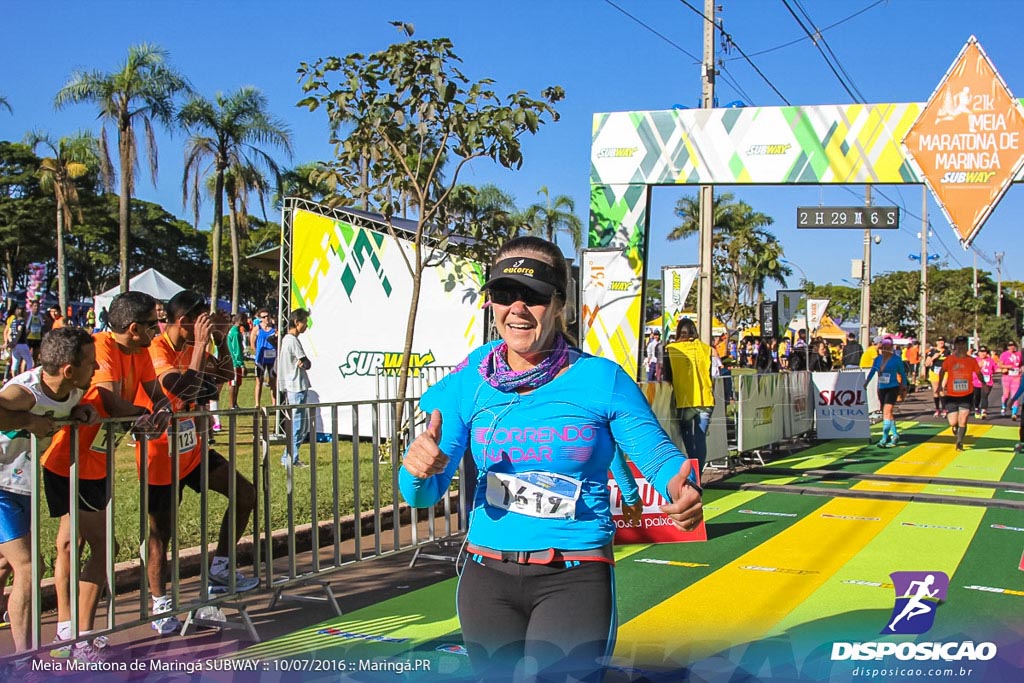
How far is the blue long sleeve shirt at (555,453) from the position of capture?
272 centimetres

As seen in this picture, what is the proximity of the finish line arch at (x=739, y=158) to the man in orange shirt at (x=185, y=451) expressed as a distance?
6667mm

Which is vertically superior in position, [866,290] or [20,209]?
[20,209]

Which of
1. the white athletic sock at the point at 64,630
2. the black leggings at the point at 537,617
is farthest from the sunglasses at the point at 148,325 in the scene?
the black leggings at the point at 537,617

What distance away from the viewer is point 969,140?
11.0 meters

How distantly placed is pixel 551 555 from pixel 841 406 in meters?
16.2

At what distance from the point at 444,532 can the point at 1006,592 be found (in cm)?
439

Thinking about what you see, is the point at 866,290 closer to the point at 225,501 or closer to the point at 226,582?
the point at 225,501

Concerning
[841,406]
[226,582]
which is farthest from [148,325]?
[841,406]

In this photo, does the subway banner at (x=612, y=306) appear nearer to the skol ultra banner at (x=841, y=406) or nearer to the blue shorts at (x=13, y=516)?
the skol ultra banner at (x=841, y=406)

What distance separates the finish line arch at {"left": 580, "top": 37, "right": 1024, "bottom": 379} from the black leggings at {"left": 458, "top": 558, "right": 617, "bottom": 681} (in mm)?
9312

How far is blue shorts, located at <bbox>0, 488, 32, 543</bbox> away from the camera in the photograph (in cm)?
471

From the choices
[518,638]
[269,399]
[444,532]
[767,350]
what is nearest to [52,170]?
[269,399]

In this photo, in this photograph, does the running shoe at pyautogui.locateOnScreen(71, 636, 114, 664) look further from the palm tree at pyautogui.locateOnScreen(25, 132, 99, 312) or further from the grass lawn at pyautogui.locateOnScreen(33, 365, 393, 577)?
the palm tree at pyautogui.locateOnScreen(25, 132, 99, 312)

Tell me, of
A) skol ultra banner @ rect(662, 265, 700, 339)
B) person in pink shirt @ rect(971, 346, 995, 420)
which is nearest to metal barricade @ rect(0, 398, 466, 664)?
skol ultra banner @ rect(662, 265, 700, 339)
